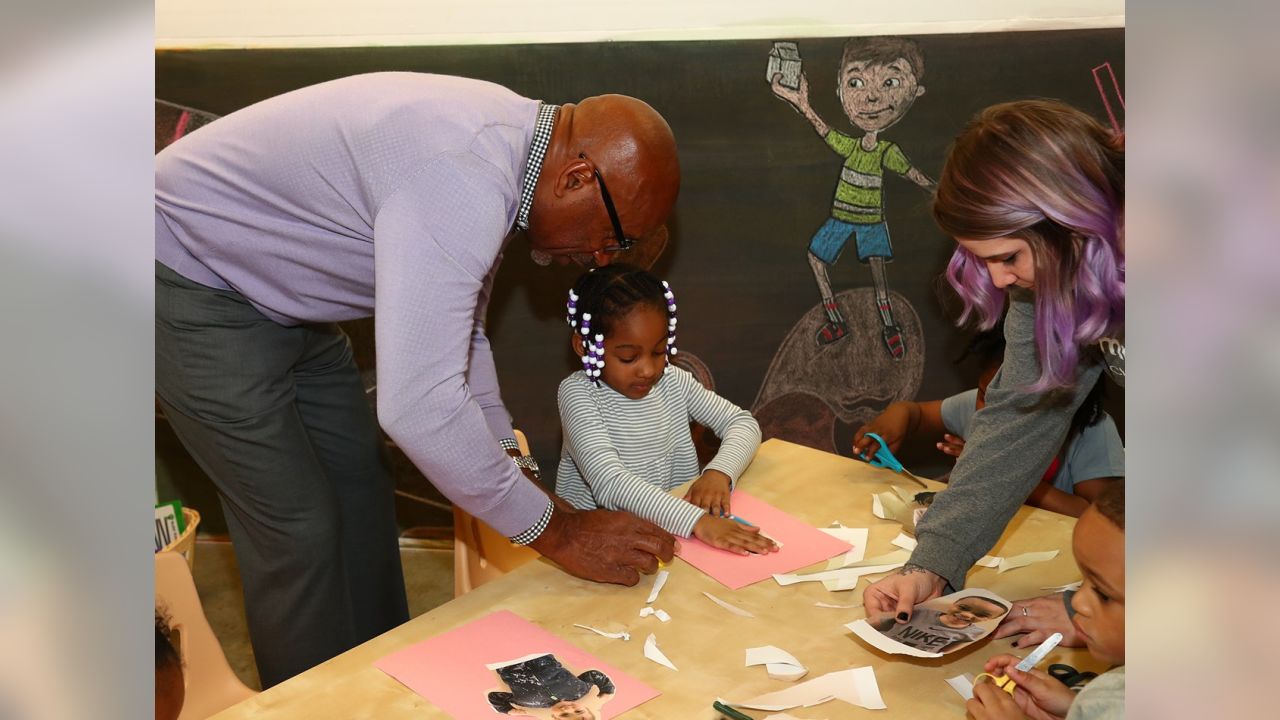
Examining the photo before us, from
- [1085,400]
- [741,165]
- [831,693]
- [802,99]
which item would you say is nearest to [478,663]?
[831,693]

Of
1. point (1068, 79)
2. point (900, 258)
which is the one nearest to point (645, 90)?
point (900, 258)

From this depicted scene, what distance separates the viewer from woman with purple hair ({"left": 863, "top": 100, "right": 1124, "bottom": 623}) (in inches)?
57.2

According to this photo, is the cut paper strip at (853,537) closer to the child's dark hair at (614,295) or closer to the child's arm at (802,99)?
the child's dark hair at (614,295)

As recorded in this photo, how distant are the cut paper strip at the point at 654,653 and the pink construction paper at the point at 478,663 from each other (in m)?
0.02

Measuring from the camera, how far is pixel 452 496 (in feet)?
5.38

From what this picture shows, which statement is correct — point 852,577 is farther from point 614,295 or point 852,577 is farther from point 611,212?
point 614,295

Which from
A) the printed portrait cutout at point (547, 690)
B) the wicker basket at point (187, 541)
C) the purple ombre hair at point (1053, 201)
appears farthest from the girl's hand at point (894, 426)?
the wicker basket at point (187, 541)

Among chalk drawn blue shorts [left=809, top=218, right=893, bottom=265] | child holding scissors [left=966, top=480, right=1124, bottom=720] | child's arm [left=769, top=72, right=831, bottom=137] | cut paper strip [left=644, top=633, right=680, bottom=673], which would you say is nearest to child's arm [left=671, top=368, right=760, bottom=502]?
cut paper strip [left=644, top=633, right=680, bottom=673]

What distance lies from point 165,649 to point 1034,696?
1.27 m

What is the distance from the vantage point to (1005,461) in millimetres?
1735

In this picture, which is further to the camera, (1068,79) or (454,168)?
(1068,79)

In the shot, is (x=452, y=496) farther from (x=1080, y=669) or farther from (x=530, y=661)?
(x=1080, y=669)
